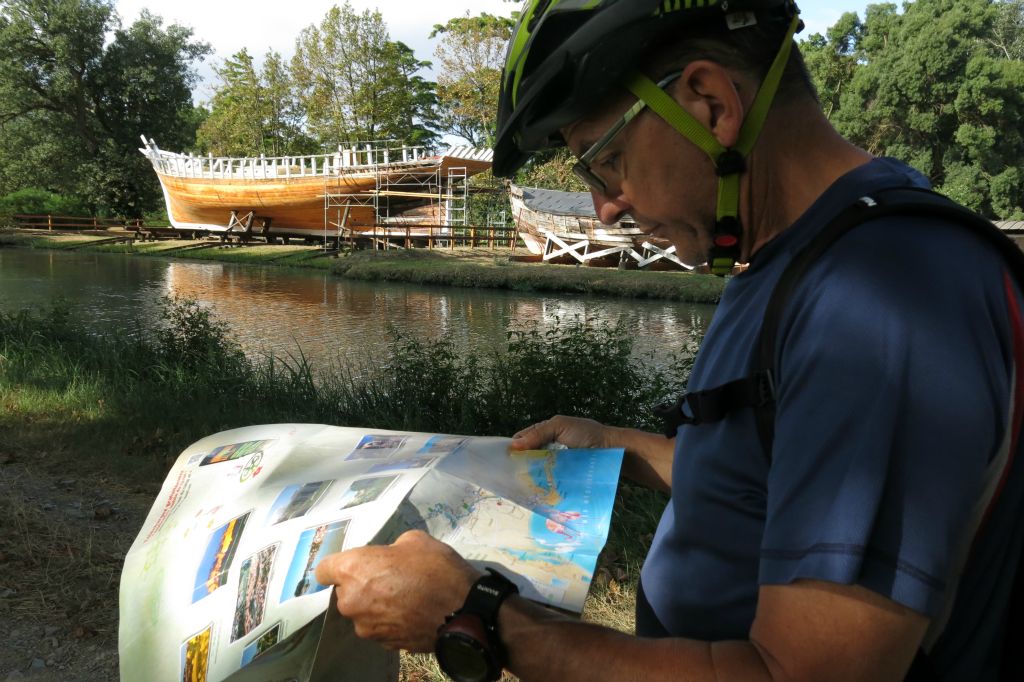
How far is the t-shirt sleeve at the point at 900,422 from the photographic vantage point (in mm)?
828

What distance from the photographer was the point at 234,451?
179cm

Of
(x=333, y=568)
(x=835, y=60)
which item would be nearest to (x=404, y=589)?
(x=333, y=568)

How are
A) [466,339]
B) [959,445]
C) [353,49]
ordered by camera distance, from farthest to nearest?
[353,49] < [466,339] < [959,445]

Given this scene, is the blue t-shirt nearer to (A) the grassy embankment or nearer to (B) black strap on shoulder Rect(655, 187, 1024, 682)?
(B) black strap on shoulder Rect(655, 187, 1024, 682)

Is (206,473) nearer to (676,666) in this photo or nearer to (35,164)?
(676,666)

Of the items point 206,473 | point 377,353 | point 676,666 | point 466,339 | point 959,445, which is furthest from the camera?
point 466,339

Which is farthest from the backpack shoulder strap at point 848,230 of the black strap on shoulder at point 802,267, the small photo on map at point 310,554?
the small photo on map at point 310,554

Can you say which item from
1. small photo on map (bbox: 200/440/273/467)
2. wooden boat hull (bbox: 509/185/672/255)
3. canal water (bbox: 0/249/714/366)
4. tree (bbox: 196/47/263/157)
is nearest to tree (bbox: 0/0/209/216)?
tree (bbox: 196/47/263/157)

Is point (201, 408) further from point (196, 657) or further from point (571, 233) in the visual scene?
point (571, 233)

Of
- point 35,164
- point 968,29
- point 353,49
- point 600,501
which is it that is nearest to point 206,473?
point 600,501

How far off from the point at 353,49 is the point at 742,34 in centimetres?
4093

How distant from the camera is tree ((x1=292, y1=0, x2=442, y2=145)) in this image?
3838cm

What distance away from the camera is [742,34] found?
111 centimetres

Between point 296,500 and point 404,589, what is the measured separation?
413mm
